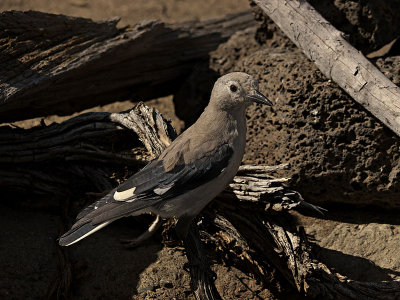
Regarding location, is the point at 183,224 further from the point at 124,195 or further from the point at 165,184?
the point at 124,195

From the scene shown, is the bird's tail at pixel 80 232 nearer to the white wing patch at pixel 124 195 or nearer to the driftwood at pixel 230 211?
the white wing patch at pixel 124 195

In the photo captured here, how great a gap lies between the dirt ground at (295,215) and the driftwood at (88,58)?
102 cm

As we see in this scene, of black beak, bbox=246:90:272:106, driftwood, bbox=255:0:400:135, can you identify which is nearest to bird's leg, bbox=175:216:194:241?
black beak, bbox=246:90:272:106

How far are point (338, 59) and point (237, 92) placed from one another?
1243 millimetres

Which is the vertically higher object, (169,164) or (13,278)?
(169,164)

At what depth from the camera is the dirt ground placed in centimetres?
437

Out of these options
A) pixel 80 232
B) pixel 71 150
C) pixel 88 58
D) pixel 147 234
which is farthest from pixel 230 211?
pixel 88 58

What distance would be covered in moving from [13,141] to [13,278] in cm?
124

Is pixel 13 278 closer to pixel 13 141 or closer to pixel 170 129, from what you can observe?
pixel 13 141

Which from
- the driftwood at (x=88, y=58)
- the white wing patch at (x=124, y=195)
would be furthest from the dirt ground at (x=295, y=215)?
the driftwood at (x=88, y=58)

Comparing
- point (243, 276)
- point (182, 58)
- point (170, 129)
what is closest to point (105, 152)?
point (170, 129)

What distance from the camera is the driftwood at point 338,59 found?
4535 mm

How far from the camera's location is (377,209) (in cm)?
504

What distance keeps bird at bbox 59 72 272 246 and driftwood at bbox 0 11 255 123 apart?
4.96ft
